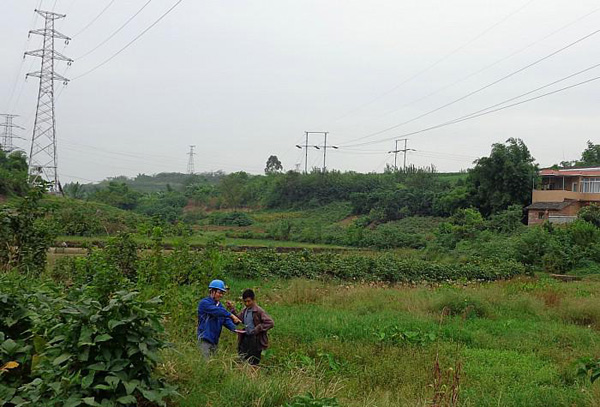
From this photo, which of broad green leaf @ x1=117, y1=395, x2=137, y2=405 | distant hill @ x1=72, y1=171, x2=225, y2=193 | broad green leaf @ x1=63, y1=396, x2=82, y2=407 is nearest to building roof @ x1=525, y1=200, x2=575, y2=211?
broad green leaf @ x1=117, y1=395, x2=137, y2=405

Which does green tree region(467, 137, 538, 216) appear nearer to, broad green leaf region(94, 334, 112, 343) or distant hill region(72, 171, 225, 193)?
broad green leaf region(94, 334, 112, 343)

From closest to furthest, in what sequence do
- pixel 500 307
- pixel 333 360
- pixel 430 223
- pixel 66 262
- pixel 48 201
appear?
1. pixel 333 360
2. pixel 66 262
3. pixel 500 307
4. pixel 48 201
5. pixel 430 223

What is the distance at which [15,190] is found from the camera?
120 feet

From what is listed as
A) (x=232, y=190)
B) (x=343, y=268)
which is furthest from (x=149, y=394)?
(x=232, y=190)

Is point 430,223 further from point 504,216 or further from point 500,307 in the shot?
point 500,307

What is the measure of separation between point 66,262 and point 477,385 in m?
9.68

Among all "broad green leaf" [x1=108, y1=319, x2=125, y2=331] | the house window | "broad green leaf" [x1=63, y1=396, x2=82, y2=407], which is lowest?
"broad green leaf" [x1=63, y1=396, x2=82, y2=407]

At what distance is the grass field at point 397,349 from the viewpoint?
5.40 m

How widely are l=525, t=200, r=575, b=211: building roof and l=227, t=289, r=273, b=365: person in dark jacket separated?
38.7 metres

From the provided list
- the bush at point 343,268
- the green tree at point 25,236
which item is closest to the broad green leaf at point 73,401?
the green tree at point 25,236

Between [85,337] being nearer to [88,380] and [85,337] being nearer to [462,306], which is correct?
[88,380]

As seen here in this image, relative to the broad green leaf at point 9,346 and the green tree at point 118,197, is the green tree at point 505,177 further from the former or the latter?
the broad green leaf at point 9,346

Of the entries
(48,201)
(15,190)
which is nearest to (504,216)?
(48,201)

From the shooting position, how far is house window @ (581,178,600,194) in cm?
4603
